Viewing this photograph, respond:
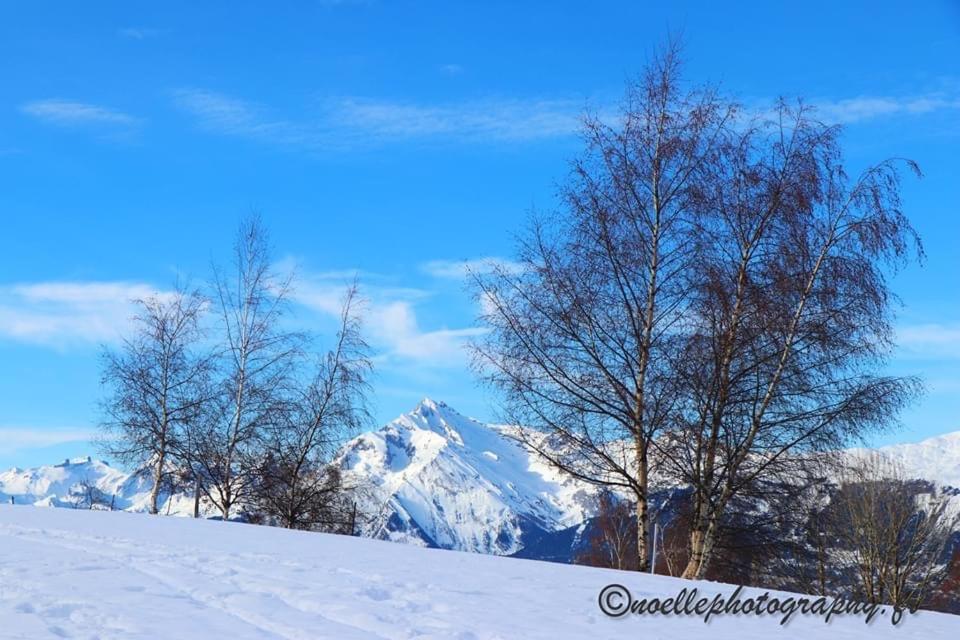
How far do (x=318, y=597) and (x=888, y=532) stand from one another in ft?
92.6

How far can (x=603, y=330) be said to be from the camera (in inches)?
647

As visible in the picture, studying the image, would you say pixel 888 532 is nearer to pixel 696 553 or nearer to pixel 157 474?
pixel 696 553

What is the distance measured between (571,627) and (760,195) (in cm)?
1012

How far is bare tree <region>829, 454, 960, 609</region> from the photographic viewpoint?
32281mm

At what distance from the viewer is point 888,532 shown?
32.6m

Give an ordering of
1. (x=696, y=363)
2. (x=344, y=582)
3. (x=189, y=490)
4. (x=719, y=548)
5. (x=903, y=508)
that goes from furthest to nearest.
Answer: (x=903, y=508)
(x=189, y=490)
(x=719, y=548)
(x=696, y=363)
(x=344, y=582)

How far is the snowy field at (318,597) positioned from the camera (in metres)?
8.14

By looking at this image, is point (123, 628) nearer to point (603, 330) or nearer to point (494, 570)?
point (494, 570)

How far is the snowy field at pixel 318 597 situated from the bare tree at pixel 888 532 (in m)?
21.6

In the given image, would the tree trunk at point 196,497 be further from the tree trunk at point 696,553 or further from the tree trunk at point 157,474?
the tree trunk at point 696,553

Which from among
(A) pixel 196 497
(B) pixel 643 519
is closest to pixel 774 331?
(B) pixel 643 519

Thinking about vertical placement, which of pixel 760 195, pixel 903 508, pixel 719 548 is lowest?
pixel 719 548

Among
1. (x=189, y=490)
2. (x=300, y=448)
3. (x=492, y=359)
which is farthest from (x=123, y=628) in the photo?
(x=189, y=490)

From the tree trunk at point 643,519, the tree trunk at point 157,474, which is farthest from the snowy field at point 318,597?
the tree trunk at point 157,474
